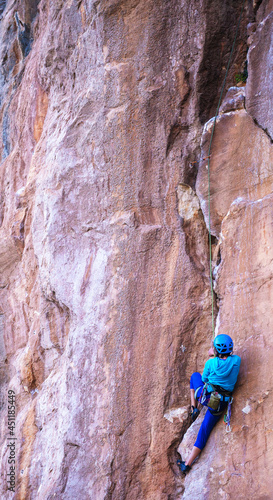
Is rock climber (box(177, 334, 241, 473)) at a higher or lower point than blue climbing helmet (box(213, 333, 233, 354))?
lower

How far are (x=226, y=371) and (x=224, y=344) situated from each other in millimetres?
290

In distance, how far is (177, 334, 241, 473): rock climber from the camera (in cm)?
471

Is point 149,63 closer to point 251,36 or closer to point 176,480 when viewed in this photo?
point 251,36

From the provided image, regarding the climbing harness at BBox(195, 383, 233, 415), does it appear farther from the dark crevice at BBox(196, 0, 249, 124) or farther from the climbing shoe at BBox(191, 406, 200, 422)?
the dark crevice at BBox(196, 0, 249, 124)

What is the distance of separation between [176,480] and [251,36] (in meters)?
5.81

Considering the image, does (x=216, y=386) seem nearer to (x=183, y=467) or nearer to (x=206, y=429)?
(x=206, y=429)

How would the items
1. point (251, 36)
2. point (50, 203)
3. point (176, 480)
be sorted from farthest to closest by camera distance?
point (50, 203) → point (251, 36) → point (176, 480)

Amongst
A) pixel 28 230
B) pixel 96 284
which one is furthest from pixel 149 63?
pixel 28 230

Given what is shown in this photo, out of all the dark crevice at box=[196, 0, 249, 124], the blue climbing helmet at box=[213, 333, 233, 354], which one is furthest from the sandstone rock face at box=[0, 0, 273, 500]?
the blue climbing helmet at box=[213, 333, 233, 354]

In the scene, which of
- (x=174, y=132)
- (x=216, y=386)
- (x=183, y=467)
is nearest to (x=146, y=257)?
(x=174, y=132)

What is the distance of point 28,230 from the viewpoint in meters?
8.74

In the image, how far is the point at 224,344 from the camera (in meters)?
4.70

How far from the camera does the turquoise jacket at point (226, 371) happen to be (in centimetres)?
469

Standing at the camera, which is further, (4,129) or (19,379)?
(4,129)
